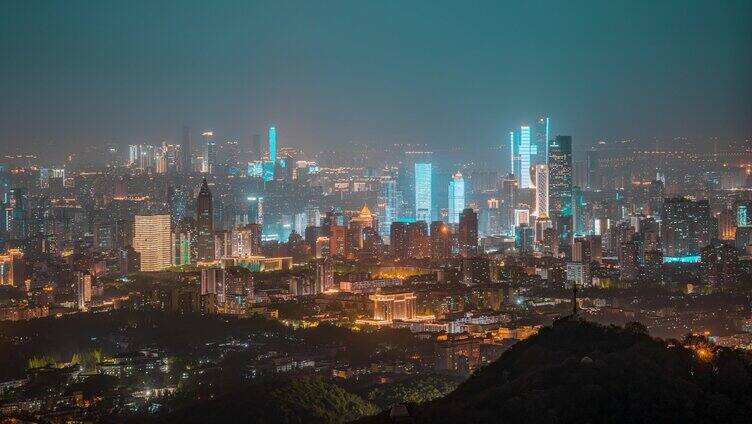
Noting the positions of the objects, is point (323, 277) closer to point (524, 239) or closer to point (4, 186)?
point (4, 186)

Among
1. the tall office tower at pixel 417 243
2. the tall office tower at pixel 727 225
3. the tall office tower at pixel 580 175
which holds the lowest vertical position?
the tall office tower at pixel 417 243

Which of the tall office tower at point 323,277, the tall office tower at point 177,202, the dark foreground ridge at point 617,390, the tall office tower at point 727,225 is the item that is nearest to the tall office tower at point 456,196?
the tall office tower at point 177,202

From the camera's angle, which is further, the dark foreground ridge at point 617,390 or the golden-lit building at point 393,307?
the golden-lit building at point 393,307

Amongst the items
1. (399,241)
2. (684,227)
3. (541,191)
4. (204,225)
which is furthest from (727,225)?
(204,225)

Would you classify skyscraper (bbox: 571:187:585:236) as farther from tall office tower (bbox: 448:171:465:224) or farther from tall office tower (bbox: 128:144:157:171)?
tall office tower (bbox: 128:144:157:171)

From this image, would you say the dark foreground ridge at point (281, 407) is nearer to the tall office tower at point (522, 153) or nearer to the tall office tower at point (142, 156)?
the tall office tower at point (142, 156)

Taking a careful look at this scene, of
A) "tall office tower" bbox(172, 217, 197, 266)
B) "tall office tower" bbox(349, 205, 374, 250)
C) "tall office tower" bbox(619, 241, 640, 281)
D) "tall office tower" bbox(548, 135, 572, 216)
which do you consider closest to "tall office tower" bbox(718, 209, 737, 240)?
"tall office tower" bbox(619, 241, 640, 281)

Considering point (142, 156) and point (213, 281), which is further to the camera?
point (142, 156)
